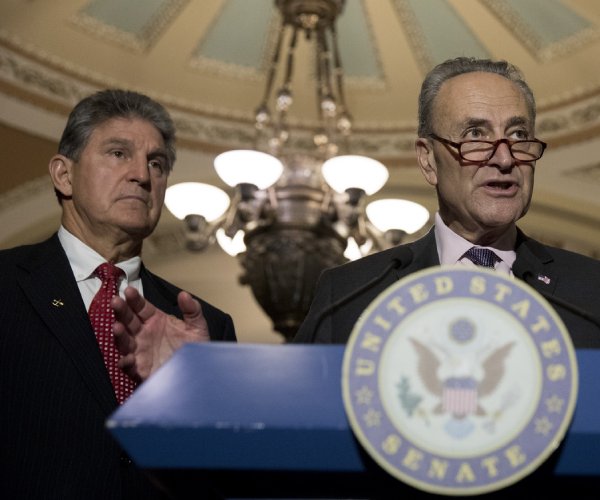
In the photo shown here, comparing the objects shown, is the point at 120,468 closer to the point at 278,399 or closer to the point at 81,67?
the point at 278,399

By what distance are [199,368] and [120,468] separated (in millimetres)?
745

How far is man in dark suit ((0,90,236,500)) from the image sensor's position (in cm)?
143

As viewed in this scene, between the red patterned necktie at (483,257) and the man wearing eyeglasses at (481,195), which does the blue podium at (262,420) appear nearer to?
the man wearing eyeglasses at (481,195)

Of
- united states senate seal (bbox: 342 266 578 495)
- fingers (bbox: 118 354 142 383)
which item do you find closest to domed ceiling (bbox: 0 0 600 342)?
fingers (bbox: 118 354 142 383)

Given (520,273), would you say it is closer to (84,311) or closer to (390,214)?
(84,311)

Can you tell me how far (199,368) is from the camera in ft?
2.58

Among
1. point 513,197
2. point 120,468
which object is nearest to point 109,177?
point 120,468

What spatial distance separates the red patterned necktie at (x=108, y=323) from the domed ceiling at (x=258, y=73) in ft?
13.8

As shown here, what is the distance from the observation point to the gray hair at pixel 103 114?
184 cm

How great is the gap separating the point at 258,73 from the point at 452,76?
488 cm

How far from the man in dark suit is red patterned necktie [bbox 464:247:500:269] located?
38cm

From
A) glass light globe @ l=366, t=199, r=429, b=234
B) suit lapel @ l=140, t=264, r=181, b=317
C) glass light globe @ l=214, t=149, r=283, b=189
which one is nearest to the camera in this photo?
suit lapel @ l=140, t=264, r=181, b=317

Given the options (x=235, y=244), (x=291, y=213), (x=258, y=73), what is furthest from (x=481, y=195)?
(x=258, y=73)

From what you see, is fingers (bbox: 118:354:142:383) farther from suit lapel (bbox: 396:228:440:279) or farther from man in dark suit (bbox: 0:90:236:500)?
suit lapel (bbox: 396:228:440:279)
